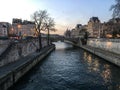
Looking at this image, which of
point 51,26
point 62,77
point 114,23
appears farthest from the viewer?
point 51,26

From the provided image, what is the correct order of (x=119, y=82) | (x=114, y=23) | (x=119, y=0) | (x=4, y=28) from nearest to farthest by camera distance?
(x=119, y=82)
(x=119, y=0)
(x=114, y=23)
(x=4, y=28)

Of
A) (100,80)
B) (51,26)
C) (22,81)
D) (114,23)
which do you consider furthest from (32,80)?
(51,26)

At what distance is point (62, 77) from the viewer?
95.5 feet

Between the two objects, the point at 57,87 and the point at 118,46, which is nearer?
the point at 57,87

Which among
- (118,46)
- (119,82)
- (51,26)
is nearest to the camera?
(119,82)

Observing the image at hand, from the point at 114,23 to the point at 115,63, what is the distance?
24272 mm

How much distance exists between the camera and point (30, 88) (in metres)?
23.2

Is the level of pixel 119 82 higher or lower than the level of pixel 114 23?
lower

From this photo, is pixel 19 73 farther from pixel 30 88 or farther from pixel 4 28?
pixel 4 28

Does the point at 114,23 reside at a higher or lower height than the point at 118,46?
higher

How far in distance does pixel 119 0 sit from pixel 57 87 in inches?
1459

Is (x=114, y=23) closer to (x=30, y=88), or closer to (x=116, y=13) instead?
(x=116, y=13)

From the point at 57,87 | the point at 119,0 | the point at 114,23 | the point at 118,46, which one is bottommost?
the point at 57,87

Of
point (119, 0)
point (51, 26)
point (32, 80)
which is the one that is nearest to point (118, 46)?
point (119, 0)
